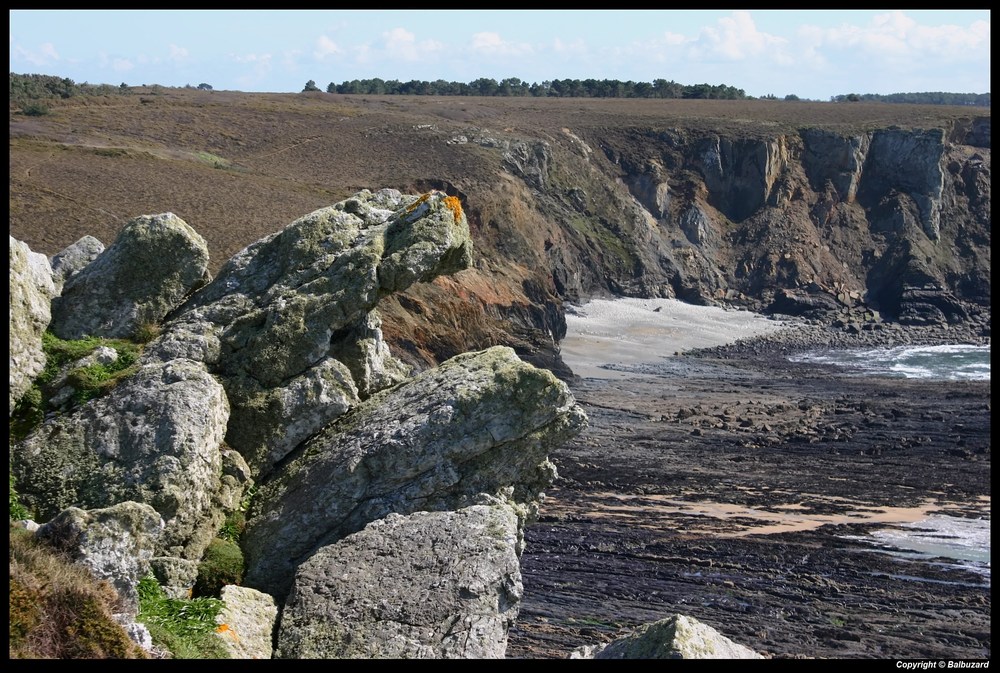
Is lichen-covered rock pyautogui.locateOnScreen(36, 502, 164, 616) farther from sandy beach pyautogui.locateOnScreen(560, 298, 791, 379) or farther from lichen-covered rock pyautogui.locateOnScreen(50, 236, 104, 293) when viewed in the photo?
sandy beach pyautogui.locateOnScreen(560, 298, 791, 379)

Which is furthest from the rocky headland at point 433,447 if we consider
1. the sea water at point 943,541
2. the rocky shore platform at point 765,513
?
the sea water at point 943,541

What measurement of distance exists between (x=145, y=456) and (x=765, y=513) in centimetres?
2372

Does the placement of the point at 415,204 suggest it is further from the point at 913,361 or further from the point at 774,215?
the point at 774,215

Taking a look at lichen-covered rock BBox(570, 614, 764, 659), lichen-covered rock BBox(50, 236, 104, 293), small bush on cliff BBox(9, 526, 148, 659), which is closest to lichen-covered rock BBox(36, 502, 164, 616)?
small bush on cliff BBox(9, 526, 148, 659)

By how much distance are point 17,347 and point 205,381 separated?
112 inches

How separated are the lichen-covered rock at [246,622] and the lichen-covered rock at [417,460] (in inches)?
33.0

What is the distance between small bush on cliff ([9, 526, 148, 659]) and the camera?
888cm

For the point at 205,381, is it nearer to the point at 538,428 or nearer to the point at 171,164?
the point at 538,428

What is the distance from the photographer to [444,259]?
17.8 meters

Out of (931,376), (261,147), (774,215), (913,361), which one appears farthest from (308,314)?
(774,215)

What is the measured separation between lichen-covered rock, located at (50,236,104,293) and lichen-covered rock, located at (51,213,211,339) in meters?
0.65

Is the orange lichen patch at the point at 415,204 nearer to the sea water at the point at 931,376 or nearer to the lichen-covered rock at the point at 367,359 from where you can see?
the lichen-covered rock at the point at 367,359

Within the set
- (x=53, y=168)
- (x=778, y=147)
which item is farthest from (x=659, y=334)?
(x=53, y=168)

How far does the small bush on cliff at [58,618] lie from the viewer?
29.1 ft
